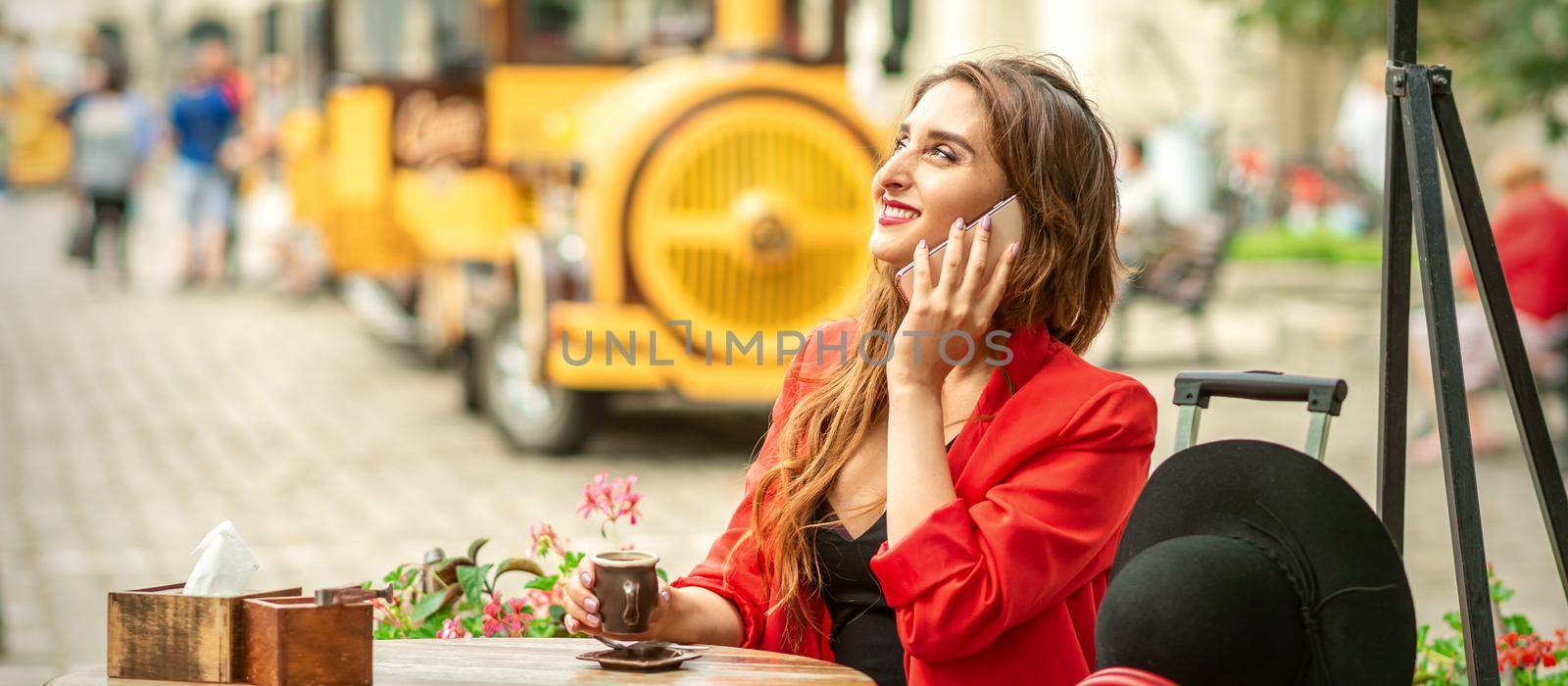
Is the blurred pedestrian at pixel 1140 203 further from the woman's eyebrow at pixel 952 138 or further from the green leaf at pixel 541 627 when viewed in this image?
the woman's eyebrow at pixel 952 138

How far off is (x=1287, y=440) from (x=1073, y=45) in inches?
632

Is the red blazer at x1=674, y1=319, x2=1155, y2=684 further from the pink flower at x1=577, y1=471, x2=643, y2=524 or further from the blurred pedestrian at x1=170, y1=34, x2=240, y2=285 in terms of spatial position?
the blurred pedestrian at x1=170, y1=34, x2=240, y2=285

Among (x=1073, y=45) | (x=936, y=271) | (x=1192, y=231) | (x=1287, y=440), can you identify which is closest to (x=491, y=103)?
(x=1287, y=440)

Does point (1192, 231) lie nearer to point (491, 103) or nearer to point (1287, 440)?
point (1287, 440)

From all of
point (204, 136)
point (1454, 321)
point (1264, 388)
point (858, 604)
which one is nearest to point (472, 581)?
point (858, 604)

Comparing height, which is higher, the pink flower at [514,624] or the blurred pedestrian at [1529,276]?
the blurred pedestrian at [1529,276]

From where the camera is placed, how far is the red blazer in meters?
2.53

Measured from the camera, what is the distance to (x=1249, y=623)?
2365 mm

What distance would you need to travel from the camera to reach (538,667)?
2.52 meters

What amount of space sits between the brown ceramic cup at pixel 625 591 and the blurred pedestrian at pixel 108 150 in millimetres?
15701

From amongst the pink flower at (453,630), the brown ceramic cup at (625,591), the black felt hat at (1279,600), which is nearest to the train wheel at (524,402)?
the pink flower at (453,630)

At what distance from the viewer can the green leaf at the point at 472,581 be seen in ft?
11.2

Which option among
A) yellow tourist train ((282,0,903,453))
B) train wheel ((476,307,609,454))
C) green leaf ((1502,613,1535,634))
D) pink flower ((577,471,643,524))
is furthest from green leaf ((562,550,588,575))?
train wheel ((476,307,609,454))

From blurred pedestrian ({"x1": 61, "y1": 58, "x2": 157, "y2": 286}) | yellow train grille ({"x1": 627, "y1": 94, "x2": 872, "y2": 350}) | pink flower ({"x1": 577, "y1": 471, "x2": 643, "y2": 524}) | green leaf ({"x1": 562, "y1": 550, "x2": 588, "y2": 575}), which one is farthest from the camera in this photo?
blurred pedestrian ({"x1": 61, "y1": 58, "x2": 157, "y2": 286})
